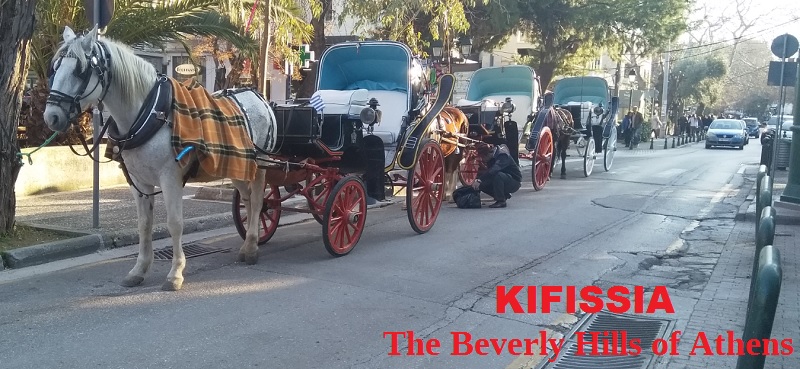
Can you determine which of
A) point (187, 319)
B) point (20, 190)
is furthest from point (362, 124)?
point (20, 190)

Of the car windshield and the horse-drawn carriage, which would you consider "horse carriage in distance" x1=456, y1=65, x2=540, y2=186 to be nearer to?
the horse-drawn carriage

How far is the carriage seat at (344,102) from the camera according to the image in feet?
26.0

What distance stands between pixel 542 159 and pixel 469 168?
Answer: 2035 mm

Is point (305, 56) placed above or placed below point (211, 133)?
above

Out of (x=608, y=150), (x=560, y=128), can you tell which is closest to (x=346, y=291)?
(x=560, y=128)

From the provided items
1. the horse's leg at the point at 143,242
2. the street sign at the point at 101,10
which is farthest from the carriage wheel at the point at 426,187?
the street sign at the point at 101,10

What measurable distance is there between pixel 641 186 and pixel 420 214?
25.6 ft

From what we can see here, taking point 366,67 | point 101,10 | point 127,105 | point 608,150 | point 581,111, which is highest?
point 101,10

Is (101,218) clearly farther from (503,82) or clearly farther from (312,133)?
(503,82)

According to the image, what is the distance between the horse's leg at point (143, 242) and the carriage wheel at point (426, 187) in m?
3.36

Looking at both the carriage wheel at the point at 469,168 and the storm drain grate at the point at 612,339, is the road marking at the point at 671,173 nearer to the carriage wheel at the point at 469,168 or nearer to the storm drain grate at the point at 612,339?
the carriage wheel at the point at 469,168

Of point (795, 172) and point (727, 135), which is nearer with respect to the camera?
point (795, 172)

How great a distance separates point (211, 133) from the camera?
611 centimetres

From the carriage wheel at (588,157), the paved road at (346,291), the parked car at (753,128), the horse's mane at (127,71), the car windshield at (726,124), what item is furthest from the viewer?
the parked car at (753,128)
